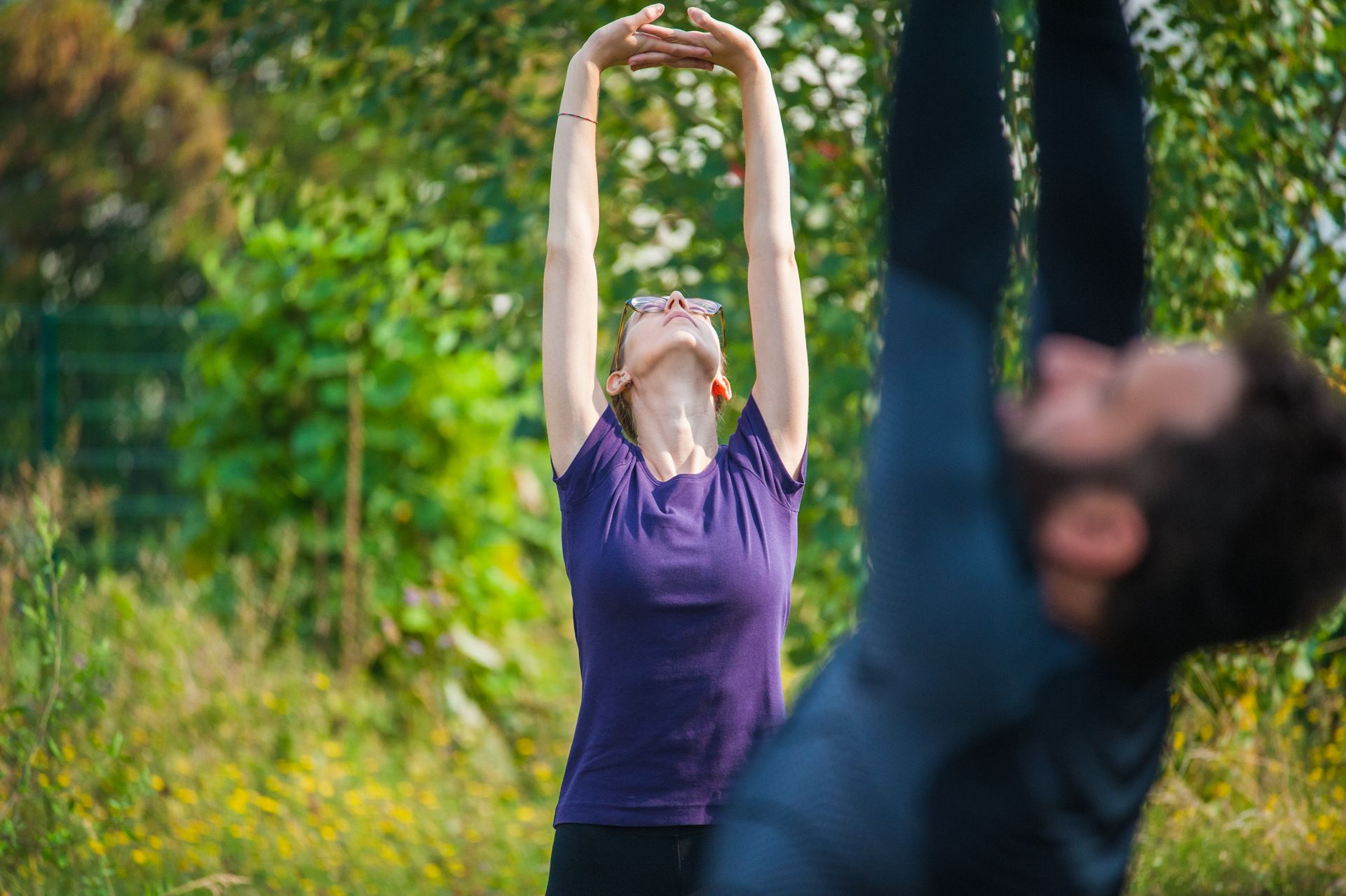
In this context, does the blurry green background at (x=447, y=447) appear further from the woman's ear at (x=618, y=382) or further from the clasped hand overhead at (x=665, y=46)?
the woman's ear at (x=618, y=382)

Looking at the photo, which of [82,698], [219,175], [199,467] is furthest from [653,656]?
[199,467]

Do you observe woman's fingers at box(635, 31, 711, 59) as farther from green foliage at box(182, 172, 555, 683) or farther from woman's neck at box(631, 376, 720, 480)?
green foliage at box(182, 172, 555, 683)

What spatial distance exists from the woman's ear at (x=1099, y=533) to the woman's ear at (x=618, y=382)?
4.53 ft

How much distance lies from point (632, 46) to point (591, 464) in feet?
2.38

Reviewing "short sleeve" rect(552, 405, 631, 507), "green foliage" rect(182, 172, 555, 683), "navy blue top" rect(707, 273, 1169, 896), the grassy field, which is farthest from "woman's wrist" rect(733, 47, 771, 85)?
"green foliage" rect(182, 172, 555, 683)

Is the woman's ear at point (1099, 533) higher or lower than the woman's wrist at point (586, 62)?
lower

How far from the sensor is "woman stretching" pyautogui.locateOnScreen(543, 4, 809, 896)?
1.81 metres

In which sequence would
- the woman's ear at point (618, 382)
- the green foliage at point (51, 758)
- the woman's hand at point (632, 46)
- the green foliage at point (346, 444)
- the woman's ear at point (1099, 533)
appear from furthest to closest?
the green foliage at point (346, 444)
the green foliage at point (51, 758)
the woman's ear at point (618, 382)
the woman's hand at point (632, 46)
the woman's ear at point (1099, 533)

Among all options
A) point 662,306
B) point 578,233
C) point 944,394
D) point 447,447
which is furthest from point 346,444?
point 944,394

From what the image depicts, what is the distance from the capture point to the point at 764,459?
80.8 inches

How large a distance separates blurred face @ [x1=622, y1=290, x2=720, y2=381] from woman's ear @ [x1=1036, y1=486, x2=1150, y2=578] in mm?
1300

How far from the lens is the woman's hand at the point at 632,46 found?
2078mm

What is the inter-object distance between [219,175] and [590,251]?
2476 millimetres

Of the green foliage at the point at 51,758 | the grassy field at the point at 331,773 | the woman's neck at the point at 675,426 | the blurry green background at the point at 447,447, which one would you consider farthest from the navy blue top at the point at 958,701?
the green foliage at the point at 51,758
